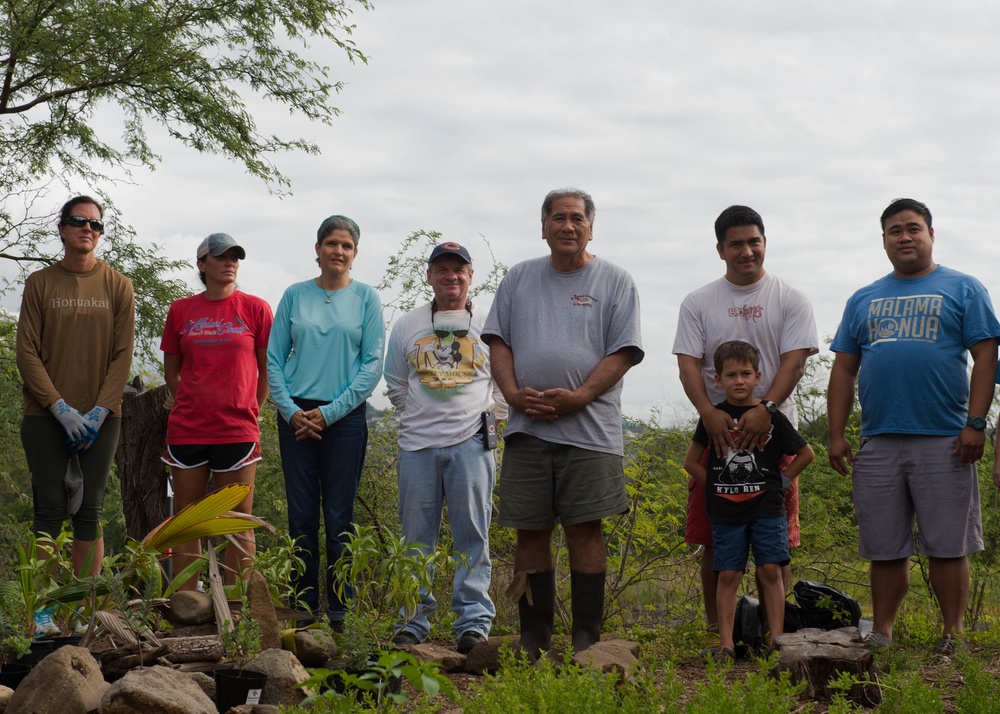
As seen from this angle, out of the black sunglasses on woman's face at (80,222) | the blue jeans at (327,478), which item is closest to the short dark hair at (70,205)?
the black sunglasses on woman's face at (80,222)

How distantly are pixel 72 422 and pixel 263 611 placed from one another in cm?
175

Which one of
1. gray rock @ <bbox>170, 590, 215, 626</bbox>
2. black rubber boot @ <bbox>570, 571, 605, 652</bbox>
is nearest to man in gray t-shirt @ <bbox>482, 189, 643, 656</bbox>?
black rubber boot @ <bbox>570, 571, 605, 652</bbox>

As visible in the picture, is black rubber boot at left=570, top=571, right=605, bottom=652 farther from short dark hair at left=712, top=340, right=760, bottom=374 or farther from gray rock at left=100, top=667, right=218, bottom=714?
gray rock at left=100, top=667, right=218, bottom=714

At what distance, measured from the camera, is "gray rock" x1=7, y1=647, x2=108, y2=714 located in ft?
12.2

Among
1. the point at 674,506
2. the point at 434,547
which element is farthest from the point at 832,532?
the point at 434,547

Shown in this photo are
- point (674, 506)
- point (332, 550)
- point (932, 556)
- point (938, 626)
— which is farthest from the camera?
point (674, 506)

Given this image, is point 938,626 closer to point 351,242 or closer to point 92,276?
point 351,242

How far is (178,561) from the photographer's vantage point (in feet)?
20.1

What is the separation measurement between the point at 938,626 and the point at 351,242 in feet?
13.4

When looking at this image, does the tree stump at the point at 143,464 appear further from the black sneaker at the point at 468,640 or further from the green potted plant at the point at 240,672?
the black sneaker at the point at 468,640

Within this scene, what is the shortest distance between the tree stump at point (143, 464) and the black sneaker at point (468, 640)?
2.74 meters

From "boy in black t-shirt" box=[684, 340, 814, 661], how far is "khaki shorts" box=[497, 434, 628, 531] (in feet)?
1.70

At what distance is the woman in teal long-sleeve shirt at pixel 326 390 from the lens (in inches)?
213

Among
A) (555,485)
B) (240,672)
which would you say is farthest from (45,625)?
(555,485)
